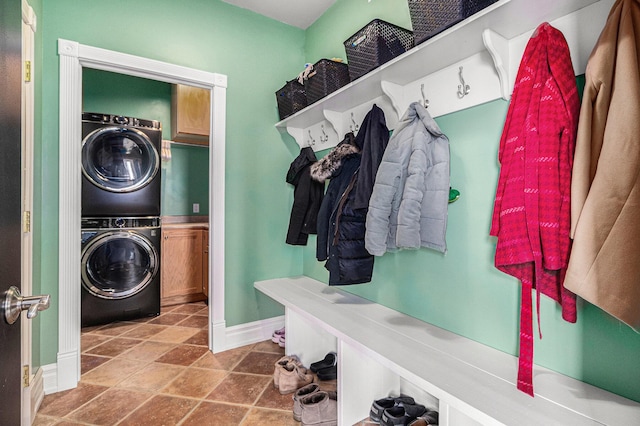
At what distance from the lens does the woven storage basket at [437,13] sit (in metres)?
1.18

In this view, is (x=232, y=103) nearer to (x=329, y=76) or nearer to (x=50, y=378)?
(x=329, y=76)

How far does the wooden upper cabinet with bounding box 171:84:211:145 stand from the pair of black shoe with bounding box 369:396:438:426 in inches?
125

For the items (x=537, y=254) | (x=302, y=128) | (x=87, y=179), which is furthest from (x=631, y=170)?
(x=87, y=179)

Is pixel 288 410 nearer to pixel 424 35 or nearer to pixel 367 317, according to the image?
pixel 367 317

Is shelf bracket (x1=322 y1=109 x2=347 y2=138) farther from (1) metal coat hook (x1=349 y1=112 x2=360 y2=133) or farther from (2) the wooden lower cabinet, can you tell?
(2) the wooden lower cabinet

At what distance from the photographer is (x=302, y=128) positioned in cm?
265

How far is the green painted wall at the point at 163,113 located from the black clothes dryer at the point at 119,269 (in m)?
0.93

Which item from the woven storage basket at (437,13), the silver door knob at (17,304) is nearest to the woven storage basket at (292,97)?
the woven storage basket at (437,13)

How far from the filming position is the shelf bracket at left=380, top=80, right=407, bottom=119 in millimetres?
1646

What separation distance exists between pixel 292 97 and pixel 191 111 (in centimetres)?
170

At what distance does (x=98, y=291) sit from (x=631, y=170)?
3593 mm

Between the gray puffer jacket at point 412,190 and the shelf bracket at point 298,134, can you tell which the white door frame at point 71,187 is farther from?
the gray puffer jacket at point 412,190

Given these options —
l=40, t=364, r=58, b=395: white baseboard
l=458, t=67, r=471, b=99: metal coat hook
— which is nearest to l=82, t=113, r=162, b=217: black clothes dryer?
l=40, t=364, r=58, b=395: white baseboard

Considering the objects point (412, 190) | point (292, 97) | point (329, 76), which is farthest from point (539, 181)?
point (292, 97)
